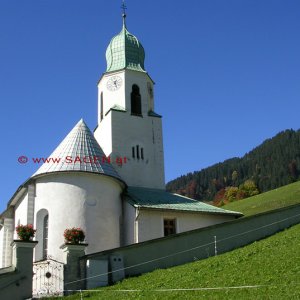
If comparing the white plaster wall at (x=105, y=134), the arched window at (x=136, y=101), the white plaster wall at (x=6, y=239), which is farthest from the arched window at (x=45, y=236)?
the arched window at (x=136, y=101)

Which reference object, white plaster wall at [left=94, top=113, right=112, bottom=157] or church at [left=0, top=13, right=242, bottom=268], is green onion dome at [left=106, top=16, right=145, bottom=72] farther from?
white plaster wall at [left=94, top=113, right=112, bottom=157]

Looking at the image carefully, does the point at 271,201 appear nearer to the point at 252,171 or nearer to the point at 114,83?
the point at 114,83

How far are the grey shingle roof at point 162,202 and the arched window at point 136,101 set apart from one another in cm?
605

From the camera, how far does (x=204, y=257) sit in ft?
77.7

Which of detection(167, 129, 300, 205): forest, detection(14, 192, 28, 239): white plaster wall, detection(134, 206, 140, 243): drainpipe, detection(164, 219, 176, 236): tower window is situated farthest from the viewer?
detection(167, 129, 300, 205): forest

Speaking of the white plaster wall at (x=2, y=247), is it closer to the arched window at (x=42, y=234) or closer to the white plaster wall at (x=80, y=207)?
the arched window at (x=42, y=234)

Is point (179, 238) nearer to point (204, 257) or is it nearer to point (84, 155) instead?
point (204, 257)

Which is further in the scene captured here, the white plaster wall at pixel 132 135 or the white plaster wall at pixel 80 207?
the white plaster wall at pixel 132 135

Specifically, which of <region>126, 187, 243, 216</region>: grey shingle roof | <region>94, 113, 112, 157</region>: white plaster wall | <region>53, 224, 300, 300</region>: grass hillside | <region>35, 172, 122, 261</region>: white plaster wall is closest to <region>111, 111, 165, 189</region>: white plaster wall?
<region>94, 113, 112, 157</region>: white plaster wall

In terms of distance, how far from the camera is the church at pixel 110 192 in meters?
26.4

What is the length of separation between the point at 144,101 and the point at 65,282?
62.6 ft

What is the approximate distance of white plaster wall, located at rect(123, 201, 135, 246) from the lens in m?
27.9

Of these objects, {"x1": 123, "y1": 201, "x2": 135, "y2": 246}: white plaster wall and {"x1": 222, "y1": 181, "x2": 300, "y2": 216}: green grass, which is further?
{"x1": 222, "y1": 181, "x2": 300, "y2": 216}: green grass

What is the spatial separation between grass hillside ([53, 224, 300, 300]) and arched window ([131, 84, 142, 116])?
54.0 ft
